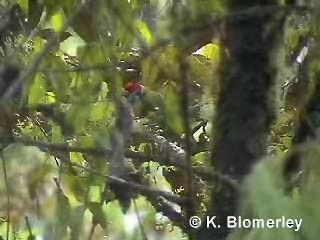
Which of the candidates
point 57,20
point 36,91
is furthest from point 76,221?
point 57,20

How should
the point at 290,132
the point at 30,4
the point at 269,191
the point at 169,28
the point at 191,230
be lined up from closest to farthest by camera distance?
the point at 269,191, the point at 169,28, the point at 191,230, the point at 30,4, the point at 290,132

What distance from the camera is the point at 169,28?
26.6 inches

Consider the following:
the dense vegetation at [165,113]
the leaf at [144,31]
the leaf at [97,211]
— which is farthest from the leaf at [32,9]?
the leaf at [97,211]

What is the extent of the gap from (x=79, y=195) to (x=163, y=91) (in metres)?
0.18

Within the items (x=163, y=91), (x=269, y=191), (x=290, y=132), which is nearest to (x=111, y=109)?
(x=163, y=91)

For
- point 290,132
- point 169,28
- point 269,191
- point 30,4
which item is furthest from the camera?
point 290,132

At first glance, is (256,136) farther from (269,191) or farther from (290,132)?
(290,132)

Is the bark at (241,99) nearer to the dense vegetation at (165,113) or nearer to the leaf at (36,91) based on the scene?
the dense vegetation at (165,113)

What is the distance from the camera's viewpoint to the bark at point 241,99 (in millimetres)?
742

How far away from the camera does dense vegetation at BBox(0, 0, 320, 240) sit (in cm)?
66

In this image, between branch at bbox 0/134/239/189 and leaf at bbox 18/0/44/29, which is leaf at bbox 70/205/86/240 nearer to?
branch at bbox 0/134/239/189

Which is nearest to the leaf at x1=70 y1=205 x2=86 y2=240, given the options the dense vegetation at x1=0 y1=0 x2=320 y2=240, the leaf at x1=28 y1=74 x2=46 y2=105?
the dense vegetation at x1=0 y1=0 x2=320 y2=240

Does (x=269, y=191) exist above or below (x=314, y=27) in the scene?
below

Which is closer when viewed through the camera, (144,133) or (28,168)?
(28,168)
